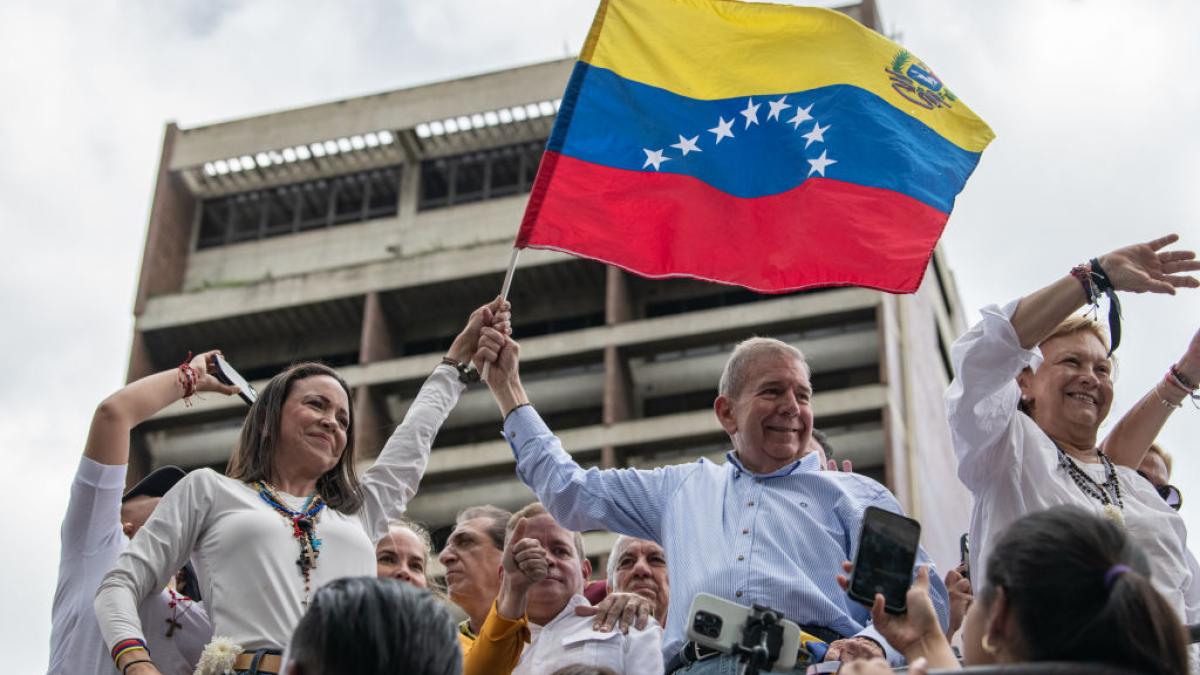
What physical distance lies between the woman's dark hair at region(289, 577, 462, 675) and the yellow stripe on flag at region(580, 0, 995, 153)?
4250 millimetres

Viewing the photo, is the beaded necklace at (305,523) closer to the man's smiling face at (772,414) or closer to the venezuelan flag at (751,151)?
the man's smiling face at (772,414)

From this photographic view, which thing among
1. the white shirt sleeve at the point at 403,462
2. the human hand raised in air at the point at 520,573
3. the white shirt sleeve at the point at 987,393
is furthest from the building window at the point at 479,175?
the white shirt sleeve at the point at 987,393

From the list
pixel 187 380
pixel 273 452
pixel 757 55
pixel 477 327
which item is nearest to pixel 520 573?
pixel 273 452

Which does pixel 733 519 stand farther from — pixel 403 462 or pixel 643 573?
pixel 643 573

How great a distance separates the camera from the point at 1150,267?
532 centimetres

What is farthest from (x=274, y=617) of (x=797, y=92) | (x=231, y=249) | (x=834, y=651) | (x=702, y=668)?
(x=231, y=249)

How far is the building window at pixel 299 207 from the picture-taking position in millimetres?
47594

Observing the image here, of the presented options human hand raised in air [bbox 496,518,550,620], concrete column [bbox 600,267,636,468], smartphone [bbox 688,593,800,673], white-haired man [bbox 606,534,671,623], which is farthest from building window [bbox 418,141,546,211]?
smartphone [bbox 688,593,800,673]

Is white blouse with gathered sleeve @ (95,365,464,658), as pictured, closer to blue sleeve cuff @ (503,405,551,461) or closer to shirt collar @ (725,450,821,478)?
blue sleeve cuff @ (503,405,551,461)

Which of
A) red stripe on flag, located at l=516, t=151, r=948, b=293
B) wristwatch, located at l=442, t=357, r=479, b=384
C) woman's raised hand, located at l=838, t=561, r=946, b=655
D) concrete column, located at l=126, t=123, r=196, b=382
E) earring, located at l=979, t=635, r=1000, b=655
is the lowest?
earring, located at l=979, t=635, r=1000, b=655

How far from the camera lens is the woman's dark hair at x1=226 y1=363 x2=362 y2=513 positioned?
5.58 metres

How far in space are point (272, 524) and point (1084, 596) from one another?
2875mm

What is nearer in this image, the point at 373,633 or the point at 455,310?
the point at 373,633

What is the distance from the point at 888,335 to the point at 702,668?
3602cm
